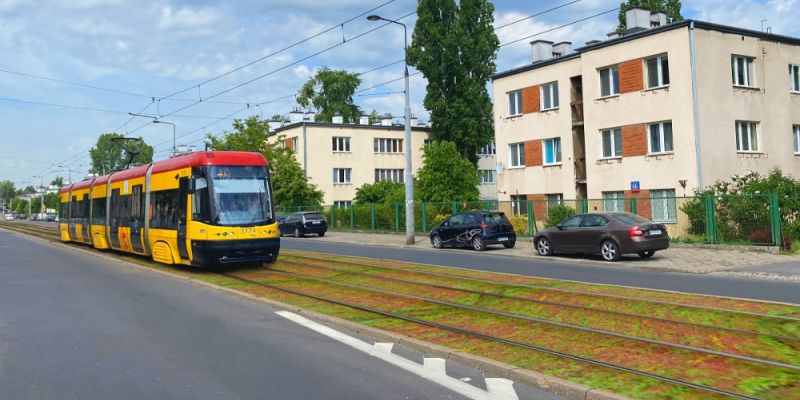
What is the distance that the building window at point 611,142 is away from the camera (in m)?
29.5

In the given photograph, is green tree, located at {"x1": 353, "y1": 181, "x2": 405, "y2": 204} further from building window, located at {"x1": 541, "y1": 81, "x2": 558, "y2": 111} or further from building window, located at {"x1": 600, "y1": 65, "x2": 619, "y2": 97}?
building window, located at {"x1": 600, "y1": 65, "x2": 619, "y2": 97}

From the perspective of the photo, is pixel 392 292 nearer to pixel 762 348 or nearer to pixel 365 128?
pixel 762 348

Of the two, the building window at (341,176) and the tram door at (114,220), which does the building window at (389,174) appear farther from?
the tram door at (114,220)

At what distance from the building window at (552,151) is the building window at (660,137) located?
18.8 feet

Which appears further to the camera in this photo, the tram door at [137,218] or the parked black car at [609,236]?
the tram door at [137,218]

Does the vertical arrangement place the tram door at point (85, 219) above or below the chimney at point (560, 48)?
below

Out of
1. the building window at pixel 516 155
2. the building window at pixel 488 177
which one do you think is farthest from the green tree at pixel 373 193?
the building window at pixel 488 177

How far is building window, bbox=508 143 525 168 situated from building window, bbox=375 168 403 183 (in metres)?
23.2

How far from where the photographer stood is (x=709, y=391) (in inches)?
210

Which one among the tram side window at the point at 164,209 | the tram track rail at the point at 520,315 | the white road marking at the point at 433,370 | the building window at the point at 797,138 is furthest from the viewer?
the building window at the point at 797,138

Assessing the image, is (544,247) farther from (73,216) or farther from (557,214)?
(73,216)

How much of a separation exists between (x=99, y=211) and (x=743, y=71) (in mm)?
26799

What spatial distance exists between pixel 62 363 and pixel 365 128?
2026 inches

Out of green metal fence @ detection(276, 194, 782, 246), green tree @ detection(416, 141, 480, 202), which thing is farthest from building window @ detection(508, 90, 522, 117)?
green metal fence @ detection(276, 194, 782, 246)
